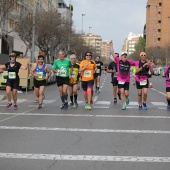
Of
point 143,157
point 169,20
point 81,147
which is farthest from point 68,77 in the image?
point 169,20

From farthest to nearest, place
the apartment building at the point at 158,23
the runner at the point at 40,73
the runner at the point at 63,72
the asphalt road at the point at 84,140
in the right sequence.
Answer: the apartment building at the point at 158,23 → the runner at the point at 40,73 → the runner at the point at 63,72 → the asphalt road at the point at 84,140

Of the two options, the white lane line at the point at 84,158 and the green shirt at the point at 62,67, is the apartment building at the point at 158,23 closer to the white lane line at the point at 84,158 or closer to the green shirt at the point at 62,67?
the green shirt at the point at 62,67

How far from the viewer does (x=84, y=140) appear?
25.8ft

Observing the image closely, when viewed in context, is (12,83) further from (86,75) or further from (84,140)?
(84,140)

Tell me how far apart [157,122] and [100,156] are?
4405 millimetres

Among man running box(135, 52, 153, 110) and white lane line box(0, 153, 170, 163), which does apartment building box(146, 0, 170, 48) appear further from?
white lane line box(0, 153, 170, 163)

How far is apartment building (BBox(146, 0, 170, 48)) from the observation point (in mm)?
126062

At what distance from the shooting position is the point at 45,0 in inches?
3155

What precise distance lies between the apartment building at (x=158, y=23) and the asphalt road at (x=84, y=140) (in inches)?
4396

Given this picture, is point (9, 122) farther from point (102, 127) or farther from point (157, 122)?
point (157, 122)

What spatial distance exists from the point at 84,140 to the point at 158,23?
128416 mm

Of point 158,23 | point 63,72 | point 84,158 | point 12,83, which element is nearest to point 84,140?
Result: point 84,158

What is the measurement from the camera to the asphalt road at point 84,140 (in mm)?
6031

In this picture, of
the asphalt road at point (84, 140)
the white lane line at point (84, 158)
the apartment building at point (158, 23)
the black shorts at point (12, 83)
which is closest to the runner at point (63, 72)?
the asphalt road at point (84, 140)
